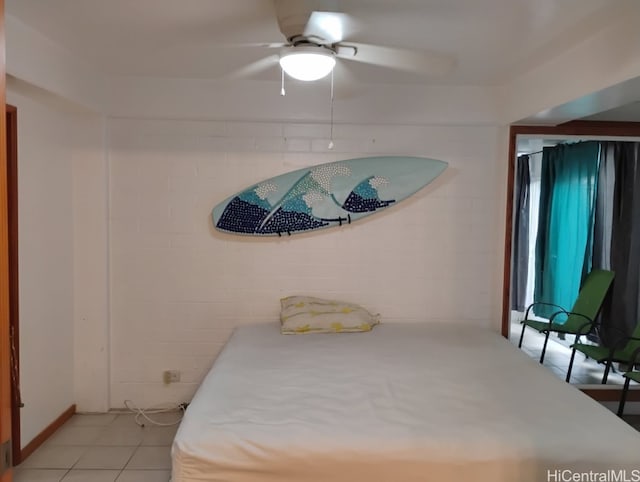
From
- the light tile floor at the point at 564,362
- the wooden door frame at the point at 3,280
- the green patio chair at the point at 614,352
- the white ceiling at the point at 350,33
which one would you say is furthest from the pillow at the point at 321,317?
the wooden door frame at the point at 3,280

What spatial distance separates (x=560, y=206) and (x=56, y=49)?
15.6ft

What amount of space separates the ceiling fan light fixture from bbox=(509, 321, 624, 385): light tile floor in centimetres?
269

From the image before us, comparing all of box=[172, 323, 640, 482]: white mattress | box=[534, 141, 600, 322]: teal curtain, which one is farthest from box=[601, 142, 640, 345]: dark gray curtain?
box=[172, 323, 640, 482]: white mattress

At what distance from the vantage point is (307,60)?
6.36 ft

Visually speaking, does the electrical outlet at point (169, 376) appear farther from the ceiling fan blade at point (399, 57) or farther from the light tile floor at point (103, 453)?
the ceiling fan blade at point (399, 57)

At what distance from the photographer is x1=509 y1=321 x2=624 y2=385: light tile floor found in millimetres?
3943

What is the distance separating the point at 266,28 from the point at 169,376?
2.46 metres

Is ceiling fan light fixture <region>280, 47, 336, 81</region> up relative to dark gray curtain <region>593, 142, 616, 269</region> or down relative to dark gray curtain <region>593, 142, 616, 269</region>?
up

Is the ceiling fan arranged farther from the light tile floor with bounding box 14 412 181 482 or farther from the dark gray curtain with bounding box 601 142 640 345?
the dark gray curtain with bounding box 601 142 640 345

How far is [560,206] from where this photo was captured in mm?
5090

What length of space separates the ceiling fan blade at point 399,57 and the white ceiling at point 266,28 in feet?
0.20

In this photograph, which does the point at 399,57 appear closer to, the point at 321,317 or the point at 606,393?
the point at 321,317

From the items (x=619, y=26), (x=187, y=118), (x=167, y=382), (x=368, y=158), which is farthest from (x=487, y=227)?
(x=167, y=382)

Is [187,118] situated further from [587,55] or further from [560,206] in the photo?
[560,206]
